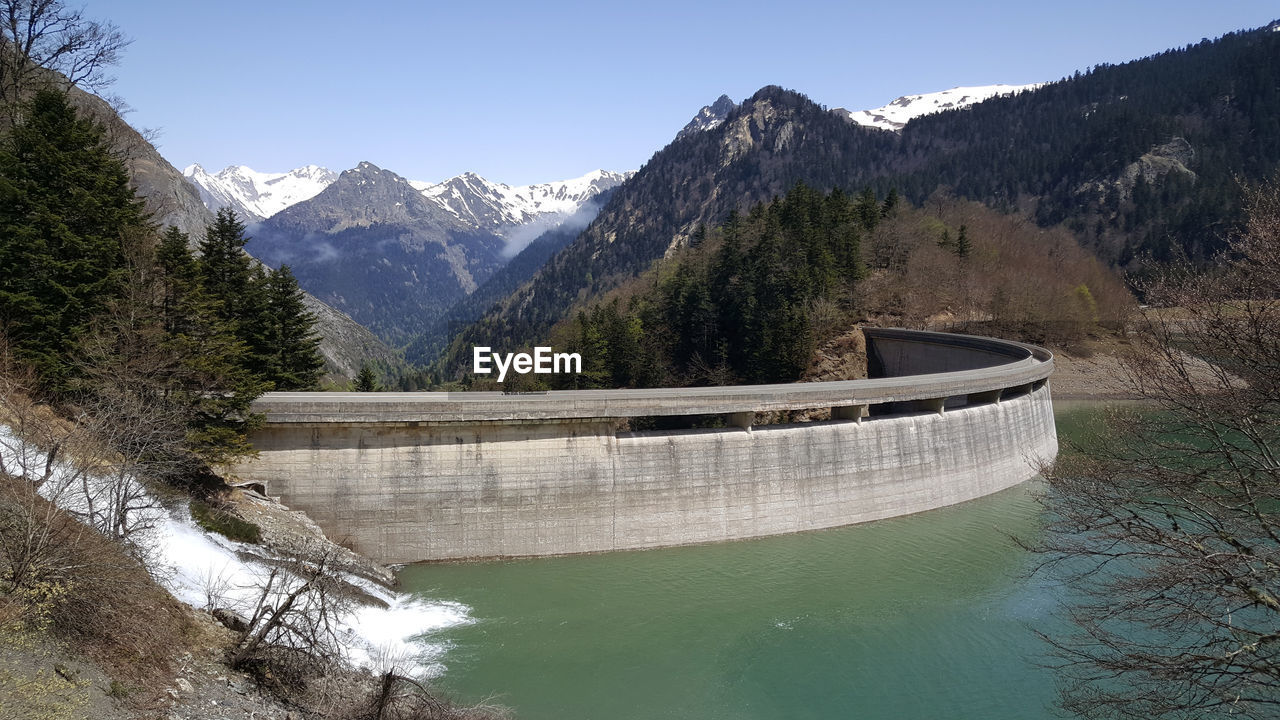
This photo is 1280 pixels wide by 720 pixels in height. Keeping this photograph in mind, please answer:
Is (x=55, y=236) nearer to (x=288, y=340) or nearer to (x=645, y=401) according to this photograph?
(x=288, y=340)

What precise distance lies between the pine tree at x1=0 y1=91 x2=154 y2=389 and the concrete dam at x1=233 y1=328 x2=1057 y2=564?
6272 mm

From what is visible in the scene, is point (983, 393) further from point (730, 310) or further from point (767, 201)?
point (767, 201)

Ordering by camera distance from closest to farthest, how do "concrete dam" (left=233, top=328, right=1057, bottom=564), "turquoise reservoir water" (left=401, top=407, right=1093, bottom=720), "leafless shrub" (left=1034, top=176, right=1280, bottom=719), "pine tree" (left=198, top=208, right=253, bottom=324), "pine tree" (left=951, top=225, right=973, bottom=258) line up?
"leafless shrub" (left=1034, top=176, right=1280, bottom=719), "turquoise reservoir water" (left=401, top=407, right=1093, bottom=720), "concrete dam" (left=233, top=328, right=1057, bottom=564), "pine tree" (left=198, top=208, right=253, bottom=324), "pine tree" (left=951, top=225, right=973, bottom=258)

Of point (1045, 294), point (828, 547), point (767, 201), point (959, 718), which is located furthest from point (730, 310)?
point (767, 201)

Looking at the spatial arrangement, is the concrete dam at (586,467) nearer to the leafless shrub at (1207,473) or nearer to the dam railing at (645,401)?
the dam railing at (645,401)

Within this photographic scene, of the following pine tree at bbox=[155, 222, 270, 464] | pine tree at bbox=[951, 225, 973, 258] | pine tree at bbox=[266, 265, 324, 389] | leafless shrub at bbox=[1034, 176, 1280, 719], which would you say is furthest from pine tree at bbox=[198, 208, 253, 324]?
pine tree at bbox=[951, 225, 973, 258]

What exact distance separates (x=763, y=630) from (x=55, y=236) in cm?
2642

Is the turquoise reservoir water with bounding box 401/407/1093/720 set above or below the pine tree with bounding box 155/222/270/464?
below

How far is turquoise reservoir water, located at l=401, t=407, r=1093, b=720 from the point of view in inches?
763

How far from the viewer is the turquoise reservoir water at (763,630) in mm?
19391

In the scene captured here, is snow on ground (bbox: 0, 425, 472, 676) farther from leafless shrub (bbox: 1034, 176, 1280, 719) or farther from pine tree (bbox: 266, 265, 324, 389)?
leafless shrub (bbox: 1034, 176, 1280, 719)

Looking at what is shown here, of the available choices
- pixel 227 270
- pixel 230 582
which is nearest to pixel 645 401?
pixel 230 582

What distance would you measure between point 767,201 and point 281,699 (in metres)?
192

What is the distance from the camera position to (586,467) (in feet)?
96.6
